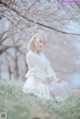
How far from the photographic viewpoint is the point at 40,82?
6.55 feet

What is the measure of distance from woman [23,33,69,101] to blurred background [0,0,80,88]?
0.19 ft

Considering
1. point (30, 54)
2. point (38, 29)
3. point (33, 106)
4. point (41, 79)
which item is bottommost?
point (33, 106)

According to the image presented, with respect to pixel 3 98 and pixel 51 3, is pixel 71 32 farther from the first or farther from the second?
pixel 3 98

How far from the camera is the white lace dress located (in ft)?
6.54

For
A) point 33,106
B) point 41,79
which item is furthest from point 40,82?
point 33,106

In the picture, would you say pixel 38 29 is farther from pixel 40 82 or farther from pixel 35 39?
pixel 40 82

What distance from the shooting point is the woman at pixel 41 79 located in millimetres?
1993

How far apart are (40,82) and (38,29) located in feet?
0.83

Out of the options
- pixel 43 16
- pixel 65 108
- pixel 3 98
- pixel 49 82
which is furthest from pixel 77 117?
pixel 43 16

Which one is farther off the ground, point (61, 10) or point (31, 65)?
point (61, 10)

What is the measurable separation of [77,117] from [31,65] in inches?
11.9

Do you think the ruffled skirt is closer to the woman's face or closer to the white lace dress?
the white lace dress

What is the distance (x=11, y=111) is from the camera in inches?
75.0

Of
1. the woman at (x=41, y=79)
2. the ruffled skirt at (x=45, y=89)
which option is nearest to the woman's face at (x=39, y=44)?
the woman at (x=41, y=79)
